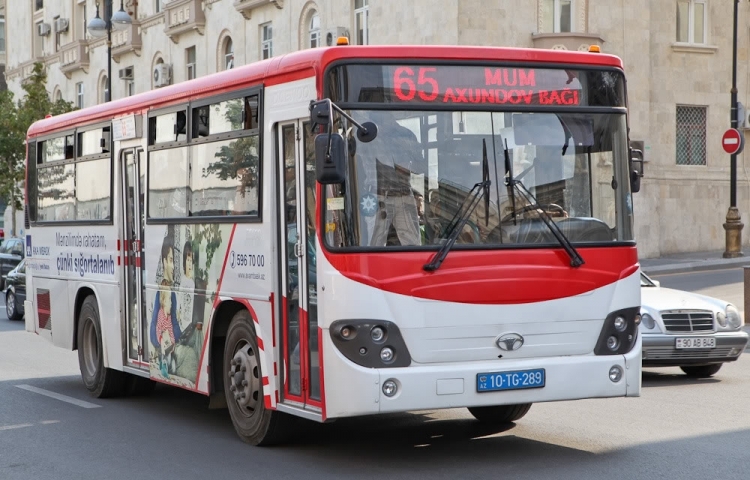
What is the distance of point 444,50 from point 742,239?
31.0 meters

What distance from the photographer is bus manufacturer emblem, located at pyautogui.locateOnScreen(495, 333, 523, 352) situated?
8539mm

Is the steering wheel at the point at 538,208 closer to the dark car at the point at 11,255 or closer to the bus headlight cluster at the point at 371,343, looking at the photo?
the bus headlight cluster at the point at 371,343

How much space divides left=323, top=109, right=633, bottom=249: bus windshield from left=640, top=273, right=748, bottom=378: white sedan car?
4090 millimetres

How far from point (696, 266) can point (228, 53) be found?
19.8 m

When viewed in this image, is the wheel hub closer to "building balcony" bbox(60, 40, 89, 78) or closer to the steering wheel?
the steering wheel

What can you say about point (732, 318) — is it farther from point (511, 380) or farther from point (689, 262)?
point (689, 262)

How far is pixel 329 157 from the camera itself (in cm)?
802

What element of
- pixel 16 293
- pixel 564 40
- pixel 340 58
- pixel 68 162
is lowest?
pixel 16 293

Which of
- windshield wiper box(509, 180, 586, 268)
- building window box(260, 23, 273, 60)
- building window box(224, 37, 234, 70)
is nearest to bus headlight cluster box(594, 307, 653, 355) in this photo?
windshield wiper box(509, 180, 586, 268)

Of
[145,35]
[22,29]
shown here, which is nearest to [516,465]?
[145,35]

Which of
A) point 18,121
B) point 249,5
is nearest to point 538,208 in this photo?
point 249,5

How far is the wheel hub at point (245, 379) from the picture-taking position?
9586 mm

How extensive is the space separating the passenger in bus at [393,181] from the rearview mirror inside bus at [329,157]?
32cm

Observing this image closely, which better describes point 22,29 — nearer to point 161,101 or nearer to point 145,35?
point 145,35
